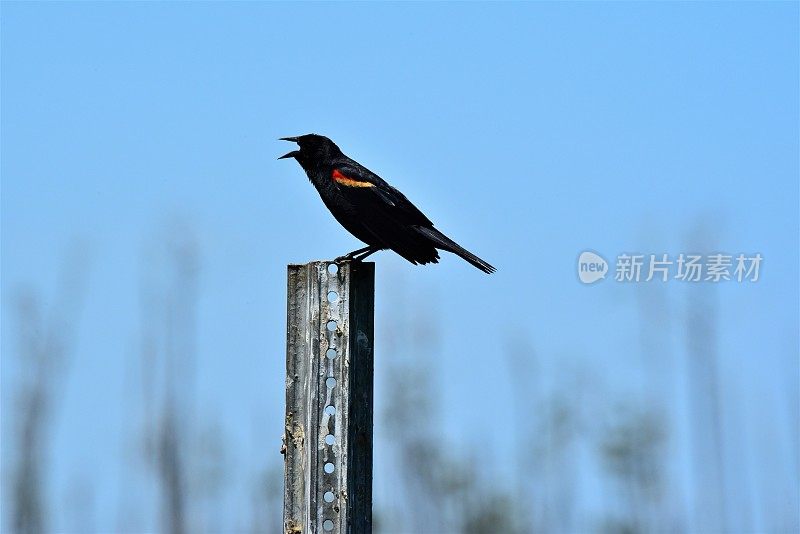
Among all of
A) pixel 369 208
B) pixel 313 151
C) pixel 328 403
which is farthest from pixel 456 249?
pixel 328 403

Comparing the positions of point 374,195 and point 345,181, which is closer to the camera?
point 374,195

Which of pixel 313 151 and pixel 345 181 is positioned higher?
pixel 313 151

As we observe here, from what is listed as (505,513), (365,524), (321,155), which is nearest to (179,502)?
(321,155)

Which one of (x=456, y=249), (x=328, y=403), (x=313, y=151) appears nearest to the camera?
(x=328, y=403)

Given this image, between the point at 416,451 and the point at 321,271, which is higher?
the point at 321,271

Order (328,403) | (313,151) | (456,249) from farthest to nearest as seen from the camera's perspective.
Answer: (313,151) → (456,249) → (328,403)

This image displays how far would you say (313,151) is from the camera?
6629 millimetres

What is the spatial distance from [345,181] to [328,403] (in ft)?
8.31

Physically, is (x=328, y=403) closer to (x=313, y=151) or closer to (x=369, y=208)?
(x=369, y=208)

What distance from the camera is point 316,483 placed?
153 inches

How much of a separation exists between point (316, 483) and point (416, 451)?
282 inches

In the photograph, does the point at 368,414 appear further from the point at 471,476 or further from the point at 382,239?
the point at 471,476

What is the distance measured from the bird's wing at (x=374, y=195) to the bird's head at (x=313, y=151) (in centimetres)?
24

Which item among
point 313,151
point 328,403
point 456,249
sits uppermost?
point 313,151
